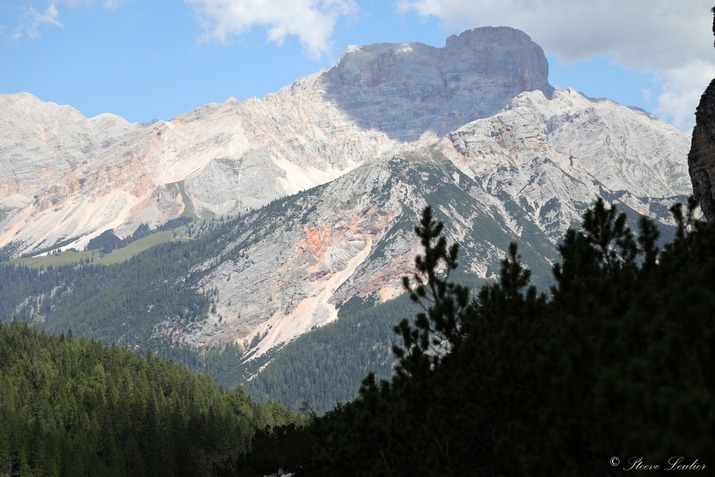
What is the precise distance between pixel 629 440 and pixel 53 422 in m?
139

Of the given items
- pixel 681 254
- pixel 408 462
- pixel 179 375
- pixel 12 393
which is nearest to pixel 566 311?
pixel 681 254

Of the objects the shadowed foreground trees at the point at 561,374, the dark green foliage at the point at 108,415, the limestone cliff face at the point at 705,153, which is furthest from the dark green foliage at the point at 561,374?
the dark green foliage at the point at 108,415

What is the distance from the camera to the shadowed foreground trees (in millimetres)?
16297

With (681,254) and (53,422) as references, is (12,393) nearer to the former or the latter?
(53,422)

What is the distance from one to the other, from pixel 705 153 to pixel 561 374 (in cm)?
3629

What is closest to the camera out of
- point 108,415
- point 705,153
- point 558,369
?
point 558,369

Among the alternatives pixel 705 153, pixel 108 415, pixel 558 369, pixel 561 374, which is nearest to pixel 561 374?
pixel 561 374

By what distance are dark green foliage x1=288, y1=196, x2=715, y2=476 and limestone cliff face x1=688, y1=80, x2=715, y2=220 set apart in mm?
11999

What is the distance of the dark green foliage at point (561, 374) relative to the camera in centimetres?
1630

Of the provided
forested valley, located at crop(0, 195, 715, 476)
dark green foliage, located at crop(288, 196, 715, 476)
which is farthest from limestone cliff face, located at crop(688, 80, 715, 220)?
dark green foliage, located at crop(288, 196, 715, 476)

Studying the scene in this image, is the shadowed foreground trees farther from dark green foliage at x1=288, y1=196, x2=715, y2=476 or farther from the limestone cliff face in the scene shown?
the limestone cliff face

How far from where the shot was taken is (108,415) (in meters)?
145

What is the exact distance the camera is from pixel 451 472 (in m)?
30.0

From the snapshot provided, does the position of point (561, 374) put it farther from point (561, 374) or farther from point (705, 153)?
point (705, 153)
